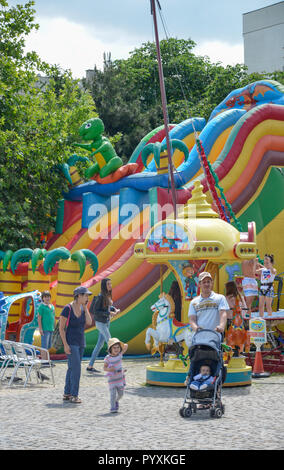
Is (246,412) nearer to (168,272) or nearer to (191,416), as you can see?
(191,416)

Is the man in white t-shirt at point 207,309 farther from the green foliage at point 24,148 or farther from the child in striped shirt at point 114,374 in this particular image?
the green foliage at point 24,148

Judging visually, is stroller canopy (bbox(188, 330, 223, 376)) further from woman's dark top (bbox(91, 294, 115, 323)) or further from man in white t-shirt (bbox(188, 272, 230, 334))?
woman's dark top (bbox(91, 294, 115, 323))

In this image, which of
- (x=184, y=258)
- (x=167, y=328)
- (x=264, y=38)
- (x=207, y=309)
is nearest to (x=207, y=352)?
(x=207, y=309)

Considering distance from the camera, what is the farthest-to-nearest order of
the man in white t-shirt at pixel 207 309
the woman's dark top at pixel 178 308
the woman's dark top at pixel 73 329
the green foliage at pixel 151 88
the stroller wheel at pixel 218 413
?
the green foliage at pixel 151 88
the woman's dark top at pixel 178 308
the woman's dark top at pixel 73 329
the man in white t-shirt at pixel 207 309
the stroller wheel at pixel 218 413

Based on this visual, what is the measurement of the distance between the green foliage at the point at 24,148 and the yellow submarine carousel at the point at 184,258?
7.06m

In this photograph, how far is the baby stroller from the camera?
25.8 ft

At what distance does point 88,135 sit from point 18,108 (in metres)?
2.01

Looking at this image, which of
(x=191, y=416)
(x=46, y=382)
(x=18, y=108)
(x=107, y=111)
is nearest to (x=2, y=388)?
(x=46, y=382)

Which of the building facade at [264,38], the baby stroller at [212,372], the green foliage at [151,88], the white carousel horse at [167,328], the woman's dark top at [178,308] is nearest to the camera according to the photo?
the baby stroller at [212,372]

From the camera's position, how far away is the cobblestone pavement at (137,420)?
21.2 feet

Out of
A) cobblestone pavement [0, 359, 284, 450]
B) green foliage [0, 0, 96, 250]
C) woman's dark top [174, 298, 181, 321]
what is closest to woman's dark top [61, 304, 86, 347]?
cobblestone pavement [0, 359, 284, 450]

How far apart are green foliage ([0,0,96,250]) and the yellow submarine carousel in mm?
7063

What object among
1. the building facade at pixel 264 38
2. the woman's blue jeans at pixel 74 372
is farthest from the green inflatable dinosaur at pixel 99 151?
the building facade at pixel 264 38

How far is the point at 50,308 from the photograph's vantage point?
12.4 meters
